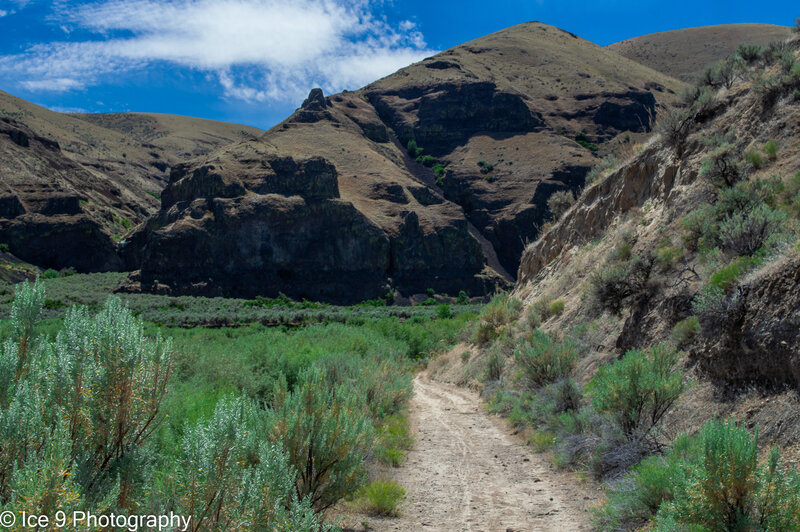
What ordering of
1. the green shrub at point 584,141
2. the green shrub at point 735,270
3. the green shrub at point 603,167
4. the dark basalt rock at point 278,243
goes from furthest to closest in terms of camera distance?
the green shrub at point 584,141
the dark basalt rock at point 278,243
the green shrub at point 603,167
the green shrub at point 735,270

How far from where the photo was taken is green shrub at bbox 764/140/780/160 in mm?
8938

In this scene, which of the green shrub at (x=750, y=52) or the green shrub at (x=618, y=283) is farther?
the green shrub at (x=750, y=52)

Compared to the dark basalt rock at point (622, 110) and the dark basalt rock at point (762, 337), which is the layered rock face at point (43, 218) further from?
the dark basalt rock at point (622, 110)

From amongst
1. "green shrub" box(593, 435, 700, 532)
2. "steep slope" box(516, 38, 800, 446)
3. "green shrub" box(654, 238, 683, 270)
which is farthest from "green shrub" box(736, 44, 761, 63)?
"green shrub" box(593, 435, 700, 532)

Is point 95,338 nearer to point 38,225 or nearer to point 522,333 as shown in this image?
point 522,333

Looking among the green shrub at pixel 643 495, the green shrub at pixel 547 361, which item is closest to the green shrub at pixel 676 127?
the green shrub at pixel 547 361

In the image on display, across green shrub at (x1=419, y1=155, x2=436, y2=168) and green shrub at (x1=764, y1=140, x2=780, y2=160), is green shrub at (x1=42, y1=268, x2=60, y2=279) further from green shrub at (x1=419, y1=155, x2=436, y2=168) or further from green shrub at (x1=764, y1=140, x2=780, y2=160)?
green shrub at (x1=764, y1=140, x2=780, y2=160)

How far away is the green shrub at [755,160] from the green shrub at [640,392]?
4.63m

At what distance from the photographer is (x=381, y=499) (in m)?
5.68

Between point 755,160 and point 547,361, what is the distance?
17.3 ft

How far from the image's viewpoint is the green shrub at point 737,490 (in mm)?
3408

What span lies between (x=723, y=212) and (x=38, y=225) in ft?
252

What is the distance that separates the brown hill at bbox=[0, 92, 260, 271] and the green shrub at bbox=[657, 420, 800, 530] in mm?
77105

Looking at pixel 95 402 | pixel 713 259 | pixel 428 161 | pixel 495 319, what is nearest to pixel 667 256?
pixel 713 259
